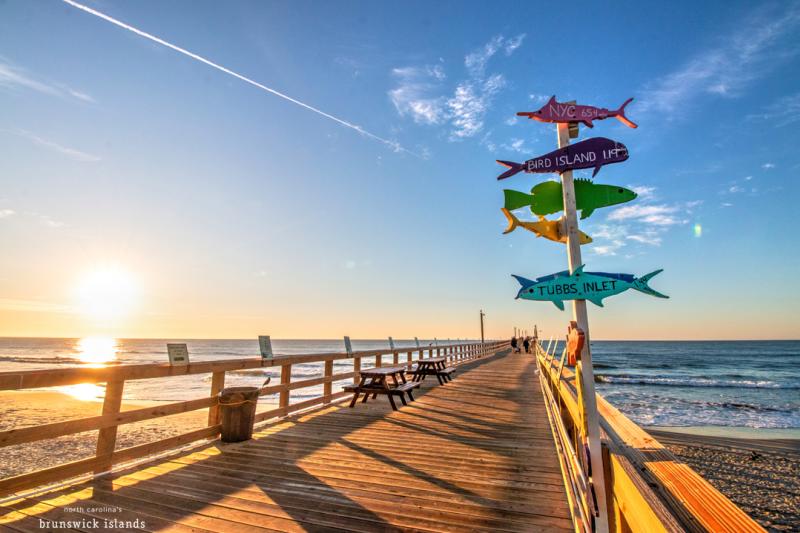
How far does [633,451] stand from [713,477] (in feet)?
35.4

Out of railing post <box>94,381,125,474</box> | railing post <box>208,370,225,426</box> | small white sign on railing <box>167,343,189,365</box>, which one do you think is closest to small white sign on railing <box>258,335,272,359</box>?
railing post <box>208,370,225,426</box>

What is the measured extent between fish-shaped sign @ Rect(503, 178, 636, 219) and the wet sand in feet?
27.4

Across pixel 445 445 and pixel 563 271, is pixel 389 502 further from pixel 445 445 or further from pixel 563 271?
pixel 563 271

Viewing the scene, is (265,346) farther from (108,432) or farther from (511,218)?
(511,218)

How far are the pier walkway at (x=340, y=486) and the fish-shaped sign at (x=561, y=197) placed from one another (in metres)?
2.64

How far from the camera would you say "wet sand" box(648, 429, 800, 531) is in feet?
25.3

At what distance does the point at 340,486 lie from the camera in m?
3.95

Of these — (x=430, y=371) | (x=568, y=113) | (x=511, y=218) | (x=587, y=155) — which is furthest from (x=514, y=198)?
(x=430, y=371)

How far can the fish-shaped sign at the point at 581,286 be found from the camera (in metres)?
2.47

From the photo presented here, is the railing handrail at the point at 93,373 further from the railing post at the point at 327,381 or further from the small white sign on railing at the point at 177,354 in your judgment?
the railing post at the point at 327,381

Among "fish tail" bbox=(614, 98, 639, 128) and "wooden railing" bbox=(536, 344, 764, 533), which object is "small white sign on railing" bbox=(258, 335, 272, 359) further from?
"fish tail" bbox=(614, 98, 639, 128)

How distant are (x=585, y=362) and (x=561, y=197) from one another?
1.30m

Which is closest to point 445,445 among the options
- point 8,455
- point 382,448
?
point 382,448

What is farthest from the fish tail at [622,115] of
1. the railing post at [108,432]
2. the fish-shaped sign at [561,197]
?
the railing post at [108,432]
